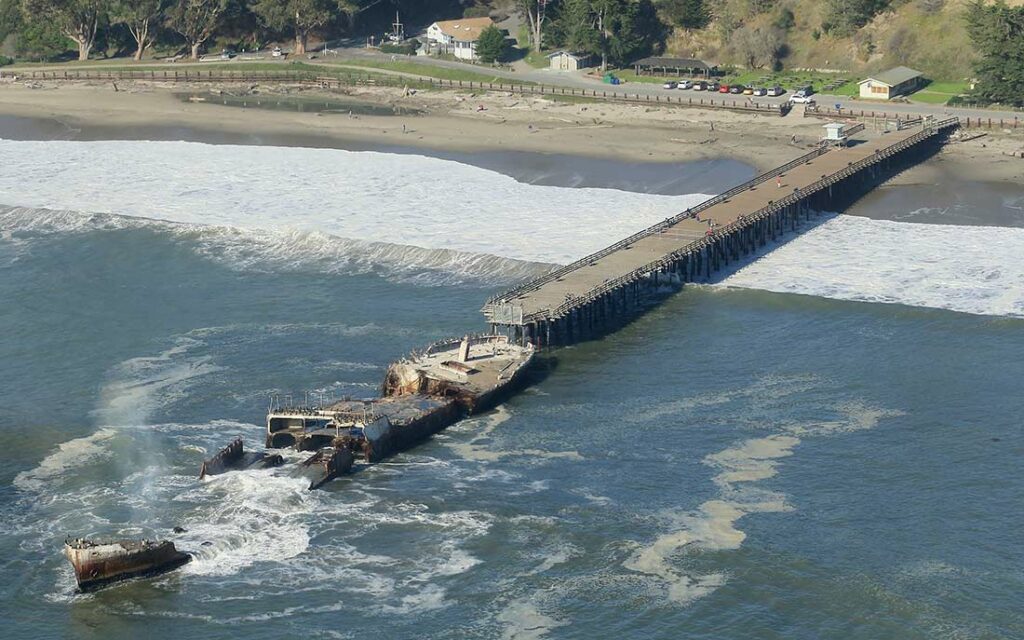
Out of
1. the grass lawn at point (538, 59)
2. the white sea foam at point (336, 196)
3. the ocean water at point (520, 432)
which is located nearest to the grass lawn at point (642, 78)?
the grass lawn at point (538, 59)

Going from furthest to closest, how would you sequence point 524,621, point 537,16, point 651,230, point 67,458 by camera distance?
point 537,16 < point 651,230 < point 67,458 < point 524,621

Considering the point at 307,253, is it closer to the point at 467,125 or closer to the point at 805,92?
the point at 467,125

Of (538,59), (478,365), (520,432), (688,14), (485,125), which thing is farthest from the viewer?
(538,59)

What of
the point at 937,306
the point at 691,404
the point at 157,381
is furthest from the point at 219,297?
the point at 937,306

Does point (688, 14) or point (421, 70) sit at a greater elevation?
point (688, 14)

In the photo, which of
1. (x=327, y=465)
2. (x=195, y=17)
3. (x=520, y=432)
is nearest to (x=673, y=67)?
(x=195, y=17)

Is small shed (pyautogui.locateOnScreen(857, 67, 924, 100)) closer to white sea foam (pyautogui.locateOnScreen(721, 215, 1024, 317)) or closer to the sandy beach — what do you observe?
the sandy beach

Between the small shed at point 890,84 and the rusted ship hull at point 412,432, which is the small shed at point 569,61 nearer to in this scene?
the small shed at point 890,84
